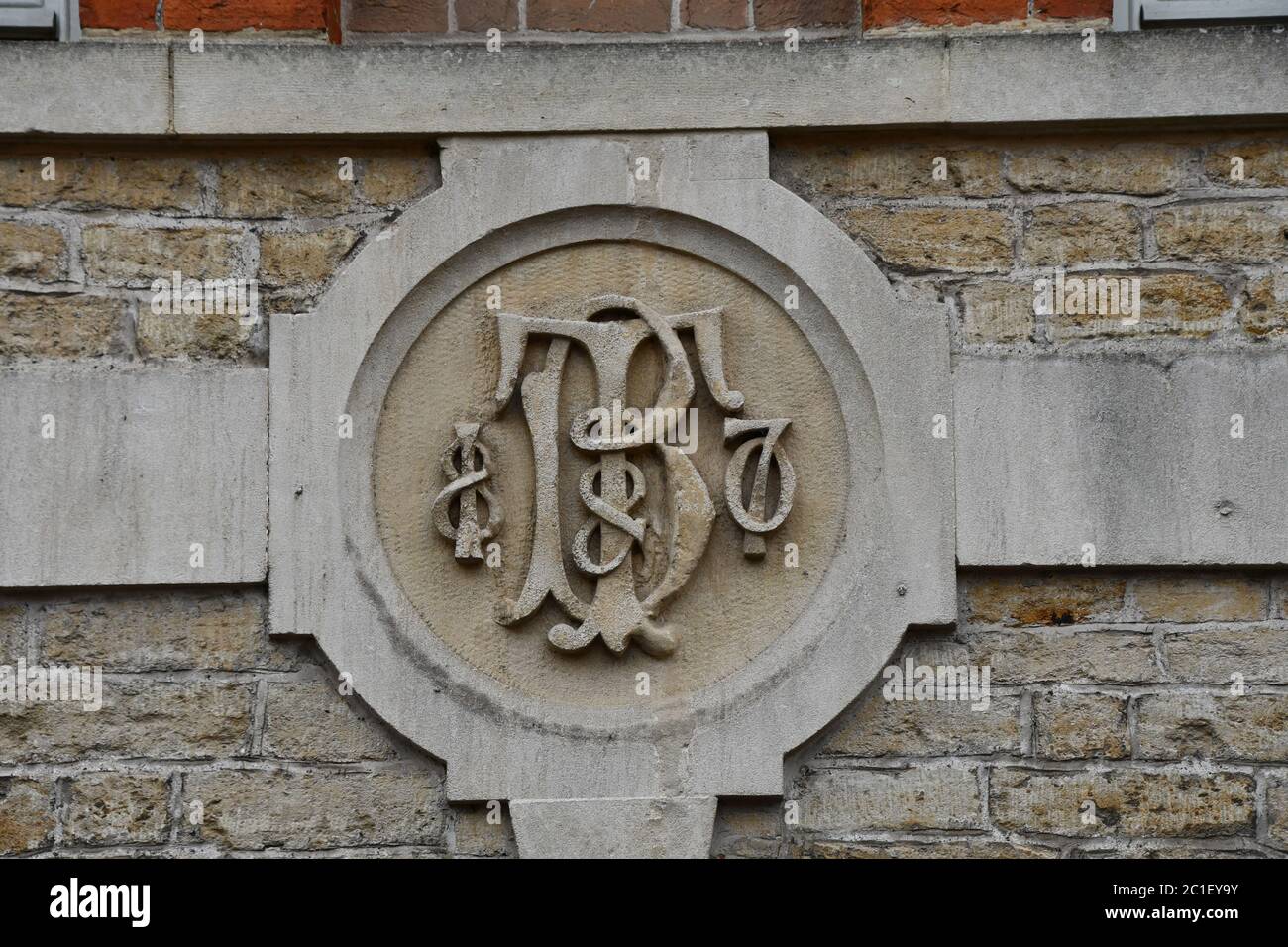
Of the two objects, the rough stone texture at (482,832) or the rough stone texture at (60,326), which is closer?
the rough stone texture at (482,832)

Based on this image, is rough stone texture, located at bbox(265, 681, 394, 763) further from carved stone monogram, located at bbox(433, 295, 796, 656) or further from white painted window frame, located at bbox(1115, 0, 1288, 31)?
white painted window frame, located at bbox(1115, 0, 1288, 31)

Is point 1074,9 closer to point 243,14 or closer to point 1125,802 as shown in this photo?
point 1125,802

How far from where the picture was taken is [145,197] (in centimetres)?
366

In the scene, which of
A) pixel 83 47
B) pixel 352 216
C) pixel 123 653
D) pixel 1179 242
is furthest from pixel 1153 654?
pixel 83 47

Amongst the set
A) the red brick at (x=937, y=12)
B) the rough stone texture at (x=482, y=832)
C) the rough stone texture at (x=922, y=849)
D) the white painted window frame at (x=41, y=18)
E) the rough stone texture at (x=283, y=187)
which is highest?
the white painted window frame at (x=41, y=18)

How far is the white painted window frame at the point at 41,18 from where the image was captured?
3742 millimetres

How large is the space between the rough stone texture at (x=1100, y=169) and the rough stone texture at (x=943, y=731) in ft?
3.82

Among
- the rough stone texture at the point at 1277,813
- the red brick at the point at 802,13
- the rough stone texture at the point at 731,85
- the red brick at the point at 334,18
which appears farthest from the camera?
the red brick at the point at 802,13

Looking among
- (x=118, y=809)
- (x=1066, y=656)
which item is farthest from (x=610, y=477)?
(x=118, y=809)

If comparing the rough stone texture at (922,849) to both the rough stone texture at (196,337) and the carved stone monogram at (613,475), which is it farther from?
the rough stone texture at (196,337)

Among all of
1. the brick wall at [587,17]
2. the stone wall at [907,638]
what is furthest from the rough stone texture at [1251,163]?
the brick wall at [587,17]

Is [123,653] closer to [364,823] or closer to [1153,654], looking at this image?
[364,823]

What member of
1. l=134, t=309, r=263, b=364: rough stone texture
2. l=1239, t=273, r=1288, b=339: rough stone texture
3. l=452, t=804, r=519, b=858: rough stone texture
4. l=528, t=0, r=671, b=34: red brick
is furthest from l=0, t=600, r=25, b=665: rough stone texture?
l=1239, t=273, r=1288, b=339: rough stone texture

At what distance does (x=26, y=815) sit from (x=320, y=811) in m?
0.64
